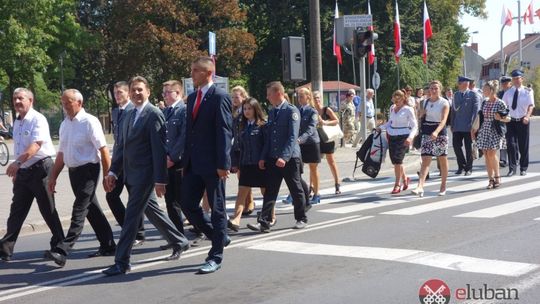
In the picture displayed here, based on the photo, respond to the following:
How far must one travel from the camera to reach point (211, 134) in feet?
21.4

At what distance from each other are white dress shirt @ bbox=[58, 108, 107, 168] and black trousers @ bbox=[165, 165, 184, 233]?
3.54ft

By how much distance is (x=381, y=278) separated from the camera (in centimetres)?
614

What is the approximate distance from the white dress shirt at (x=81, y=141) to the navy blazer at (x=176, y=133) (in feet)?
2.90

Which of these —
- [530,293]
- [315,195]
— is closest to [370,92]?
[315,195]

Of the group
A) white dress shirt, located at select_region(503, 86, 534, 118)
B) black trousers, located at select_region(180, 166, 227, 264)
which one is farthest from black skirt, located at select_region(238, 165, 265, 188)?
white dress shirt, located at select_region(503, 86, 534, 118)

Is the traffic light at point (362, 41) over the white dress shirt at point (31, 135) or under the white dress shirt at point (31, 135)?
over

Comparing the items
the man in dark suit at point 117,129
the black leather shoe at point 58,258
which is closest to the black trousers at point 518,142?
the man in dark suit at point 117,129

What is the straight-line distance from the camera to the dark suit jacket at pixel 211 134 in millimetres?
6465

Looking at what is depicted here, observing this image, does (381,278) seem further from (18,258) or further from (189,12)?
(189,12)

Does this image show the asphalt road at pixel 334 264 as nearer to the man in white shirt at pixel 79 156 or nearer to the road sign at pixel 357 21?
the man in white shirt at pixel 79 156

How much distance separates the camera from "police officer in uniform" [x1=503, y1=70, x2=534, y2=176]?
13891 millimetres

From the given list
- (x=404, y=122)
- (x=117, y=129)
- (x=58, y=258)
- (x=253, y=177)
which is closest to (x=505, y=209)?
(x=404, y=122)

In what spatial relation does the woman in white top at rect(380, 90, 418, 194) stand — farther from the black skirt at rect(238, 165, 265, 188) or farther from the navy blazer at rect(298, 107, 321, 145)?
the black skirt at rect(238, 165, 265, 188)

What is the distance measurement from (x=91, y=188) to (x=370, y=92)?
51.6ft
